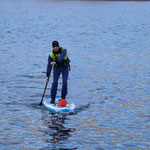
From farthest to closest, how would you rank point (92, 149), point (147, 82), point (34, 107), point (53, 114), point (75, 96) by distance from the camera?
point (147, 82) < point (75, 96) < point (34, 107) < point (53, 114) < point (92, 149)

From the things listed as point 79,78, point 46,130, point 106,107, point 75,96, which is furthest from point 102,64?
point 46,130

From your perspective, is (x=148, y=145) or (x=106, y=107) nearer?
(x=148, y=145)

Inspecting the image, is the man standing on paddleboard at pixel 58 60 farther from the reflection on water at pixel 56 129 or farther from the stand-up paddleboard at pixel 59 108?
the reflection on water at pixel 56 129

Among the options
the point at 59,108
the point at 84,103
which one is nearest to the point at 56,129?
the point at 59,108

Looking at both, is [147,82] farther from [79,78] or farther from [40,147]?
[40,147]

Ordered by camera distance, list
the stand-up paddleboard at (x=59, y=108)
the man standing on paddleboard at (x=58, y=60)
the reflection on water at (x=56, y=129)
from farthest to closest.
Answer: the stand-up paddleboard at (x=59, y=108), the man standing on paddleboard at (x=58, y=60), the reflection on water at (x=56, y=129)

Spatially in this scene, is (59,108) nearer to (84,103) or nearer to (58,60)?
(58,60)

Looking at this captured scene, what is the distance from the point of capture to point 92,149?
13.7 meters

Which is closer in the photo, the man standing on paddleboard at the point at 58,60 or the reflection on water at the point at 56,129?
the reflection on water at the point at 56,129

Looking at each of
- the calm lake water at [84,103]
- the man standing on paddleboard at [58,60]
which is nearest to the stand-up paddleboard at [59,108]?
the calm lake water at [84,103]

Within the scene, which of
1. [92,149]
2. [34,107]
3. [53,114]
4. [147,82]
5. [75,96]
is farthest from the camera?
[147,82]

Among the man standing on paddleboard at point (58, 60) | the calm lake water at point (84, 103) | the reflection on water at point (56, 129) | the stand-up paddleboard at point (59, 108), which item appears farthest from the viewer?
the stand-up paddleboard at point (59, 108)

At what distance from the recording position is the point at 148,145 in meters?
14.1

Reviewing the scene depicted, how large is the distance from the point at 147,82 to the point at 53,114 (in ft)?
29.4
